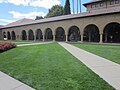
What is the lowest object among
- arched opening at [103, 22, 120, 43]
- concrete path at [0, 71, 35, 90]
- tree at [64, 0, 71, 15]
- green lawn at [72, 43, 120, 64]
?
concrete path at [0, 71, 35, 90]

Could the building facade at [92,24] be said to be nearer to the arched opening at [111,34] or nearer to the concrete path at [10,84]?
the arched opening at [111,34]

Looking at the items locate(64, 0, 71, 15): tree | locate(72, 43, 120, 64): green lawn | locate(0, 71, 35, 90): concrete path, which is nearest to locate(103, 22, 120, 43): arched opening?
locate(72, 43, 120, 64): green lawn

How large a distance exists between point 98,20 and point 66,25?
23.8 feet

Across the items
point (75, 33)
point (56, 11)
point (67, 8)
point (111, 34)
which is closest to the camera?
point (111, 34)

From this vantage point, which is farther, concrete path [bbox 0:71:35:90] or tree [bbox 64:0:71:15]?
tree [bbox 64:0:71:15]

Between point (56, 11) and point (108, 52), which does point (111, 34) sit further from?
point (56, 11)

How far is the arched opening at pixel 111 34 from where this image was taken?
1276 inches

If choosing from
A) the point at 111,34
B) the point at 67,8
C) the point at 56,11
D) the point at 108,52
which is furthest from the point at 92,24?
the point at 56,11

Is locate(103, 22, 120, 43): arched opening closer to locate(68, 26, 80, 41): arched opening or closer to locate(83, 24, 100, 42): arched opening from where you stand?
locate(83, 24, 100, 42): arched opening

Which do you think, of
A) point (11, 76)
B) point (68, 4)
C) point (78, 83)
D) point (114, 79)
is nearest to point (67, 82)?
point (78, 83)

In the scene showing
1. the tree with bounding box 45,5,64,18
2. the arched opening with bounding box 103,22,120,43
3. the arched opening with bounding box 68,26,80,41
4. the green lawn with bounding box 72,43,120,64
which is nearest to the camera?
the green lawn with bounding box 72,43,120,64

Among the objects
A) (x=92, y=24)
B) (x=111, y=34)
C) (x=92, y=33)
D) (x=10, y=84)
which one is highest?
(x=92, y=24)

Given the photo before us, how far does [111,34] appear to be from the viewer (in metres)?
33.2

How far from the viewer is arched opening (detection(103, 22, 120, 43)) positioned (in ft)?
106
